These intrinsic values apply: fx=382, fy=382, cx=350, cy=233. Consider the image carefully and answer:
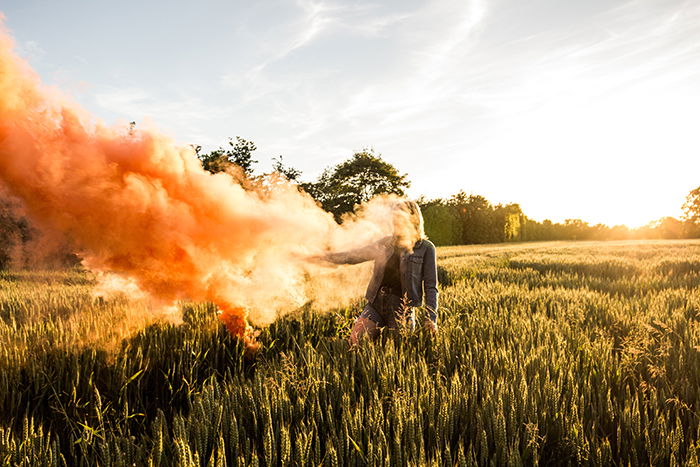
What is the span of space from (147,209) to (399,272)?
101 inches

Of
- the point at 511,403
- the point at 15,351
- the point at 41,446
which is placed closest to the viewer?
the point at 41,446

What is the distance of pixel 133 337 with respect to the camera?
4.08 m

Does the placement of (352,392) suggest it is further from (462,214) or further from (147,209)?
(462,214)

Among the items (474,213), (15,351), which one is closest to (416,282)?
(15,351)

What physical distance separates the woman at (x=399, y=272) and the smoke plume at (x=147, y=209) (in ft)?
2.24

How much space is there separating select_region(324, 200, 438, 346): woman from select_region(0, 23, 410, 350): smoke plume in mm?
682

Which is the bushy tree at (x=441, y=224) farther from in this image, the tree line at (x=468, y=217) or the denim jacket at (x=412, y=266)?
the denim jacket at (x=412, y=266)

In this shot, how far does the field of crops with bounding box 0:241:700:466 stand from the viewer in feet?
6.28

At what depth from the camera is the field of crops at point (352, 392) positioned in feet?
6.28

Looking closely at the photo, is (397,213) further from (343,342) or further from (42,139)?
(42,139)

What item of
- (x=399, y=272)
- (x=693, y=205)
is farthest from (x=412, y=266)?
(x=693, y=205)

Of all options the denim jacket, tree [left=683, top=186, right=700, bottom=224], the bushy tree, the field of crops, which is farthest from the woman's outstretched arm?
tree [left=683, top=186, right=700, bottom=224]

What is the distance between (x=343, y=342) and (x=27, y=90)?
10.3 ft

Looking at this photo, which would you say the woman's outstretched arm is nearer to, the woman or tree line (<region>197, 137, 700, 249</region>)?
the woman
